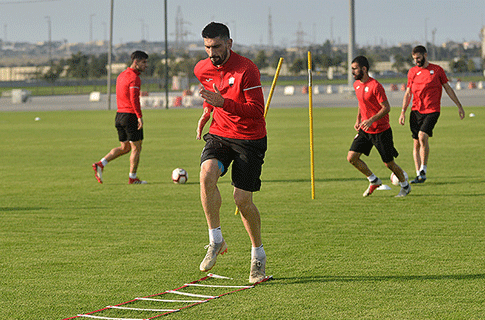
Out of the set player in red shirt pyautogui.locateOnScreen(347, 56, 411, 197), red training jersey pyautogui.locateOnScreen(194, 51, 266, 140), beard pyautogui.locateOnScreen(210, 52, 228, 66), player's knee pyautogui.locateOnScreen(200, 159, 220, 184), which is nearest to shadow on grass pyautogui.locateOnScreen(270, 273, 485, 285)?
player's knee pyautogui.locateOnScreen(200, 159, 220, 184)

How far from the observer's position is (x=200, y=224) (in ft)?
30.3

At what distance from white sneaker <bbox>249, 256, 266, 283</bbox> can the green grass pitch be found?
0.09m

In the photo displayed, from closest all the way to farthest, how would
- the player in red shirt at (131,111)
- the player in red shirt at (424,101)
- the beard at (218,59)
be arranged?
1. the beard at (218,59)
2. the player in red shirt at (424,101)
3. the player in red shirt at (131,111)

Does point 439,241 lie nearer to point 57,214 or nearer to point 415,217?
point 415,217

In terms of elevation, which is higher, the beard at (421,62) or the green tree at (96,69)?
the green tree at (96,69)

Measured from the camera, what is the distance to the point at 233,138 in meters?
A: 6.35

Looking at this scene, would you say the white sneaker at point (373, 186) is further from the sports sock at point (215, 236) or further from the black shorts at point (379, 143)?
the sports sock at point (215, 236)

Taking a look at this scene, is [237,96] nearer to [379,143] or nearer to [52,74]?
[379,143]

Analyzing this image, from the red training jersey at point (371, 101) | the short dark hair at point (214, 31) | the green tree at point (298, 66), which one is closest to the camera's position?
the short dark hair at point (214, 31)

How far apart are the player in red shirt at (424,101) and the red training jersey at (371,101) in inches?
65.6

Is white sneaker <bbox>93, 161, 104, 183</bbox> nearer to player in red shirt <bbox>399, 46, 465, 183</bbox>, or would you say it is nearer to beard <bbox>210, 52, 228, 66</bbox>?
player in red shirt <bbox>399, 46, 465, 183</bbox>

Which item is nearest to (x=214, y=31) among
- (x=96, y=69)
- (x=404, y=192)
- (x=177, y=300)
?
(x=177, y=300)

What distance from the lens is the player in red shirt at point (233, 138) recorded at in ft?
20.0

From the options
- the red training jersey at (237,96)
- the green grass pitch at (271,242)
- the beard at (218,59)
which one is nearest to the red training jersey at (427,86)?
the green grass pitch at (271,242)
